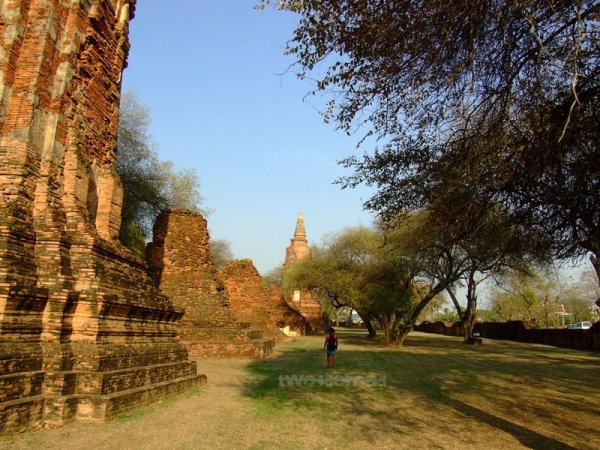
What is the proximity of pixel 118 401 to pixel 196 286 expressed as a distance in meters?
9.67

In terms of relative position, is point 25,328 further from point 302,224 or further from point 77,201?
point 302,224

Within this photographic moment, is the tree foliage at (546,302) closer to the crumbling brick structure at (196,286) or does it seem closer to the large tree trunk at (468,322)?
the large tree trunk at (468,322)

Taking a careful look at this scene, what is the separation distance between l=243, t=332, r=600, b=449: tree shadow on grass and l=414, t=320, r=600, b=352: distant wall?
441 inches

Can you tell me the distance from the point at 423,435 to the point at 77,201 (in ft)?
19.0

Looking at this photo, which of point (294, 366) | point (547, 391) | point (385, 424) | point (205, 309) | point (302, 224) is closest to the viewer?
point (385, 424)

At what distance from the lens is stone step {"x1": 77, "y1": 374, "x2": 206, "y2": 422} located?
5.90 meters

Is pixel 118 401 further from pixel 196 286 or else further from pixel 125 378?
pixel 196 286

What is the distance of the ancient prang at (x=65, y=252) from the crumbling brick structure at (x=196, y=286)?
20.8 ft

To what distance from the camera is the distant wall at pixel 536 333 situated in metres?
24.4

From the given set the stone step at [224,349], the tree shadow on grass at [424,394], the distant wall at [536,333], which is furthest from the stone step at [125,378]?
the distant wall at [536,333]

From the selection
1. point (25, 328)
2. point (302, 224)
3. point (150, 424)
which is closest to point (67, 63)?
point (25, 328)

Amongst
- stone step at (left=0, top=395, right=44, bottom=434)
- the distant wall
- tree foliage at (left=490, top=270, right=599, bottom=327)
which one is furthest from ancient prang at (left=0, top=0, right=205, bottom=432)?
tree foliage at (left=490, top=270, right=599, bottom=327)

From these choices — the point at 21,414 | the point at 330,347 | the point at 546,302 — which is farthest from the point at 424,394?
the point at 546,302

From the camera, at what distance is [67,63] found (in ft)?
25.1
